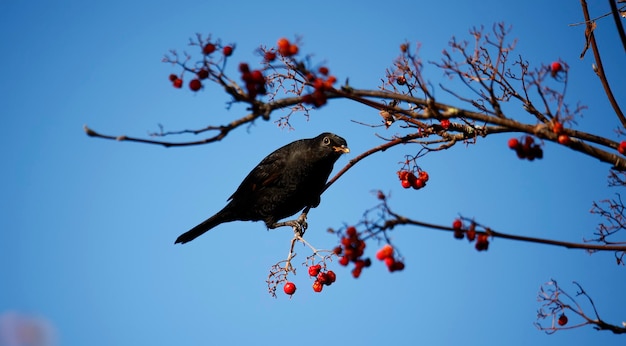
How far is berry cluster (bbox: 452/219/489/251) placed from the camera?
231 cm

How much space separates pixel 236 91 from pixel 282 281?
2656mm

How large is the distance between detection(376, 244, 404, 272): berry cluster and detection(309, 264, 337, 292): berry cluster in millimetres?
1825

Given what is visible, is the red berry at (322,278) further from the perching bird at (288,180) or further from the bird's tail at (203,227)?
the bird's tail at (203,227)

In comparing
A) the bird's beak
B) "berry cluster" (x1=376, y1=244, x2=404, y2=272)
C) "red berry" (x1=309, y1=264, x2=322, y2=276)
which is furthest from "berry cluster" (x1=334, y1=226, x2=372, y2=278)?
the bird's beak

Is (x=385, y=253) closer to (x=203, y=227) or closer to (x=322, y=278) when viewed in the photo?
(x=322, y=278)

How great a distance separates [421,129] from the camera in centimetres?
311

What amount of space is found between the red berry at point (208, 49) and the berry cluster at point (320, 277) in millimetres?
2471

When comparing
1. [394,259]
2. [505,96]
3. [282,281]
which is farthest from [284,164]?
[394,259]

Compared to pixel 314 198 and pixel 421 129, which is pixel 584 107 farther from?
pixel 314 198

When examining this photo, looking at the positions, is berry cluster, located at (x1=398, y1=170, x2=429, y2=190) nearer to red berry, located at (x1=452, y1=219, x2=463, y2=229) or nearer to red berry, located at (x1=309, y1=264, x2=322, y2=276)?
red berry, located at (x1=309, y1=264, x2=322, y2=276)

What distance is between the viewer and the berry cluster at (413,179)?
12.8 ft

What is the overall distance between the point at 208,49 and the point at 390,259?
1.36m

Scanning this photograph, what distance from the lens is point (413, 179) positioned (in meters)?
3.91

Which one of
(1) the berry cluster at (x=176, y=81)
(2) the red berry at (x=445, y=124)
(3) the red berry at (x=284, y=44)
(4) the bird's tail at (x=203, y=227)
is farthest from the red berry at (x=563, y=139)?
(4) the bird's tail at (x=203, y=227)
